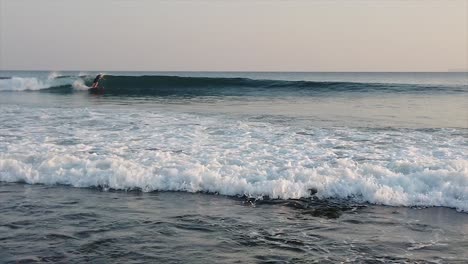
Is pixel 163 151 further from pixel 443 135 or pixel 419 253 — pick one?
pixel 443 135

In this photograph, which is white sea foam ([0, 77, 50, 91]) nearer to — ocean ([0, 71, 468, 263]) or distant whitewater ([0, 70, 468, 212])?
distant whitewater ([0, 70, 468, 212])

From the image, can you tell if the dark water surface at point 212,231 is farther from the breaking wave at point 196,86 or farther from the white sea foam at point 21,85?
the white sea foam at point 21,85

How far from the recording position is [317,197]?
287 inches

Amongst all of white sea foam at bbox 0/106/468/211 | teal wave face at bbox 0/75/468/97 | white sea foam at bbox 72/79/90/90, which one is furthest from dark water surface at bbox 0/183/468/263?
white sea foam at bbox 72/79/90/90

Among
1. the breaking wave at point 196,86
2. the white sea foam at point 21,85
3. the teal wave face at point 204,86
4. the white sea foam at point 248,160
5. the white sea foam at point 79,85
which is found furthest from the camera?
the white sea foam at point 79,85

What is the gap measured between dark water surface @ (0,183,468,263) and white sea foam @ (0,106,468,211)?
0.49 meters

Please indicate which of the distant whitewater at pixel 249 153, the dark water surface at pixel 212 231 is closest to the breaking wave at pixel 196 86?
the distant whitewater at pixel 249 153

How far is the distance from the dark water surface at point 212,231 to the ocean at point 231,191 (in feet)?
0.07

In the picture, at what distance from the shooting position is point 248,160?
895cm

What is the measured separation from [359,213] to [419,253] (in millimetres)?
1462

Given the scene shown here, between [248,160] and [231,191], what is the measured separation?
151cm

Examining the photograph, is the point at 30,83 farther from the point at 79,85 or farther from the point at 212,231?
the point at 212,231

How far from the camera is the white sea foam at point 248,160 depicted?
7484mm

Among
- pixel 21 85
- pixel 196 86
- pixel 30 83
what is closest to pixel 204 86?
pixel 196 86
